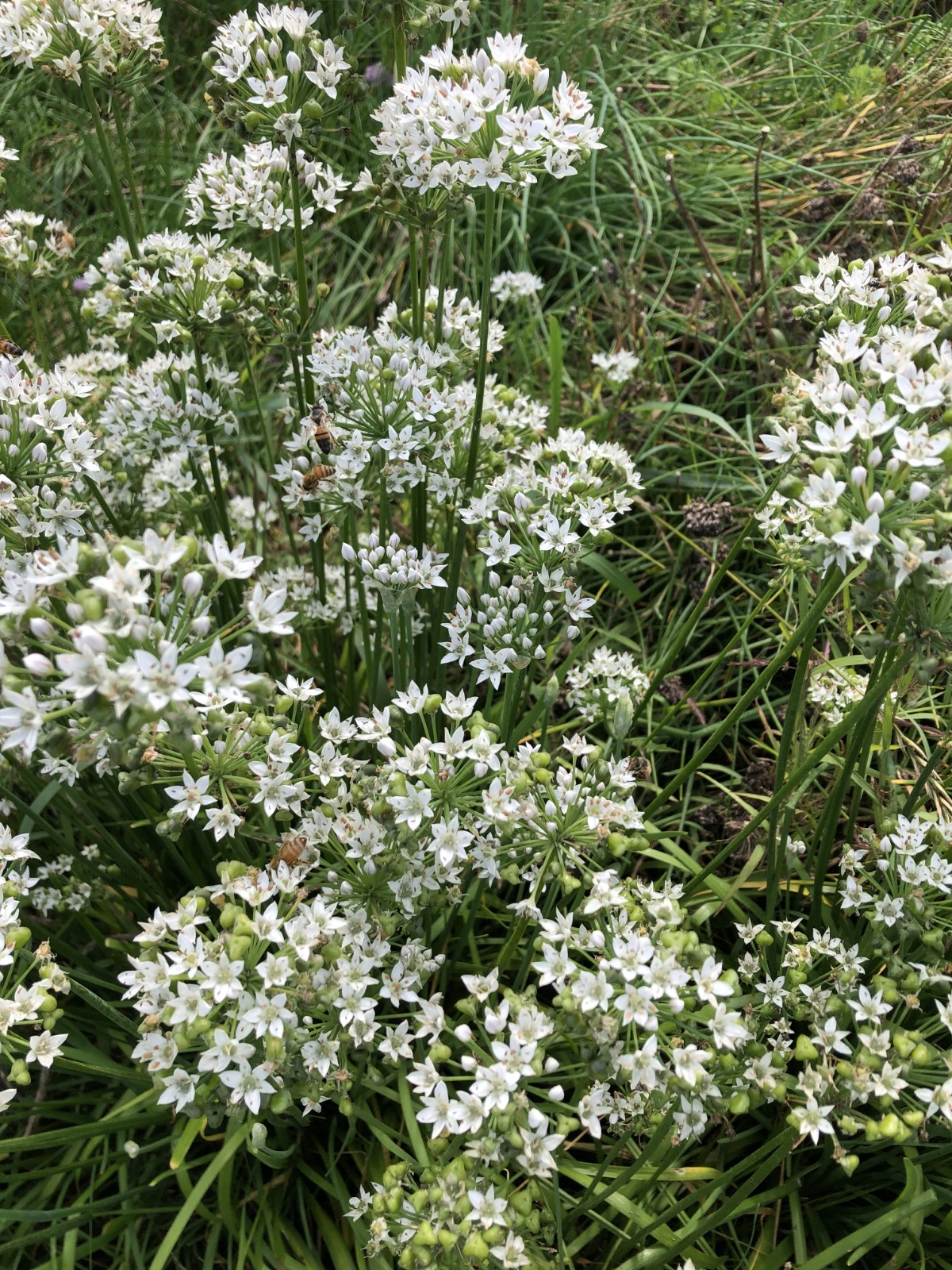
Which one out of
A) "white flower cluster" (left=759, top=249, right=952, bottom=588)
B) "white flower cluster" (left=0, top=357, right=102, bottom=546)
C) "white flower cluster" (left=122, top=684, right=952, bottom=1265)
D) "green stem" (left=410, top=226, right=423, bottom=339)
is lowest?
"white flower cluster" (left=122, top=684, right=952, bottom=1265)

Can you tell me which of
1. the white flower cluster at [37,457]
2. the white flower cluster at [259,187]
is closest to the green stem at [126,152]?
the white flower cluster at [259,187]

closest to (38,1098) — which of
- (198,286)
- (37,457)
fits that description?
(37,457)

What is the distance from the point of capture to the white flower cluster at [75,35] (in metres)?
3.35

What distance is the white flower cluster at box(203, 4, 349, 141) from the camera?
2.98 metres

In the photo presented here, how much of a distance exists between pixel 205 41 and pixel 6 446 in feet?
21.3

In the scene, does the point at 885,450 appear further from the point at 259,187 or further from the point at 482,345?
the point at 259,187

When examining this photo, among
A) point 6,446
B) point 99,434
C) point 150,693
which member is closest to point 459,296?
point 99,434

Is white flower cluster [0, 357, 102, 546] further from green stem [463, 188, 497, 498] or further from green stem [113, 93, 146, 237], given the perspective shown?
green stem [463, 188, 497, 498]

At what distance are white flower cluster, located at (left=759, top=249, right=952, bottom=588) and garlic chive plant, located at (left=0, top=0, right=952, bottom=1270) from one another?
0.04ft

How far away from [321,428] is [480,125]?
1.10 m

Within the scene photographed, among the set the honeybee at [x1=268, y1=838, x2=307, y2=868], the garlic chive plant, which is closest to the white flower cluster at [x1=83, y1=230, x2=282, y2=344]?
the garlic chive plant

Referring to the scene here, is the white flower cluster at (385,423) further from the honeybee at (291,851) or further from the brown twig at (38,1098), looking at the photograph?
the brown twig at (38,1098)

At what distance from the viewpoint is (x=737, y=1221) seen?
3.30 m

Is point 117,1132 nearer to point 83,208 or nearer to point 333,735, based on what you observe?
point 333,735
